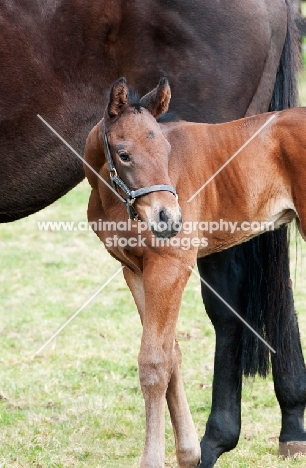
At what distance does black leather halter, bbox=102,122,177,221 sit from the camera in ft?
10.9

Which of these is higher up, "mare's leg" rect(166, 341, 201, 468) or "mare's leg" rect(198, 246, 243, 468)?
"mare's leg" rect(198, 246, 243, 468)

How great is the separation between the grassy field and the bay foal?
86cm

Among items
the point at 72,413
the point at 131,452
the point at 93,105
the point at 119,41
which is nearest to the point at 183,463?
the point at 131,452

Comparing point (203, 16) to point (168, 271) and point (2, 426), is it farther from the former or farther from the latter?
point (2, 426)

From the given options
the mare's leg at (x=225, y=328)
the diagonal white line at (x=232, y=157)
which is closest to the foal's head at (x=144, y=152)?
the diagonal white line at (x=232, y=157)

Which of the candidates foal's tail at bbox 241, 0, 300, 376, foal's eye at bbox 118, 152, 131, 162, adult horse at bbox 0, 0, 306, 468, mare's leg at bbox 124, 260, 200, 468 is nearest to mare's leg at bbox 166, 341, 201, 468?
mare's leg at bbox 124, 260, 200, 468

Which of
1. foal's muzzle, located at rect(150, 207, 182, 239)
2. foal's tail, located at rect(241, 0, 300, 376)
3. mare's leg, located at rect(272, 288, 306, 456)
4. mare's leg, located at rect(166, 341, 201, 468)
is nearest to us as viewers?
foal's muzzle, located at rect(150, 207, 182, 239)

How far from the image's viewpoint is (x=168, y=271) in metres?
3.52

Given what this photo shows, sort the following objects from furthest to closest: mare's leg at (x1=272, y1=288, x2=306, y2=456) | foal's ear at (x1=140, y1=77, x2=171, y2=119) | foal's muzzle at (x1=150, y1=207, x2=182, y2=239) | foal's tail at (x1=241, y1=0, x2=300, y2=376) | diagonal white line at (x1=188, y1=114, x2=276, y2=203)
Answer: mare's leg at (x1=272, y1=288, x2=306, y2=456), foal's tail at (x1=241, y1=0, x2=300, y2=376), diagonal white line at (x1=188, y1=114, x2=276, y2=203), foal's ear at (x1=140, y1=77, x2=171, y2=119), foal's muzzle at (x1=150, y1=207, x2=182, y2=239)

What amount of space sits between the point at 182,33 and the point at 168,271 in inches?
51.4

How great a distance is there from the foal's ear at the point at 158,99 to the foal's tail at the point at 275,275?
1083 millimetres

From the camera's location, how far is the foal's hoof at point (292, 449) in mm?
4480

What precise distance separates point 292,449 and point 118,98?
2.15 m

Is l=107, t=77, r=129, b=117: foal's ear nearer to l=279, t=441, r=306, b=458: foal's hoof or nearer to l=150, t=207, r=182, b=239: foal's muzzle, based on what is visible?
l=150, t=207, r=182, b=239: foal's muzzle
